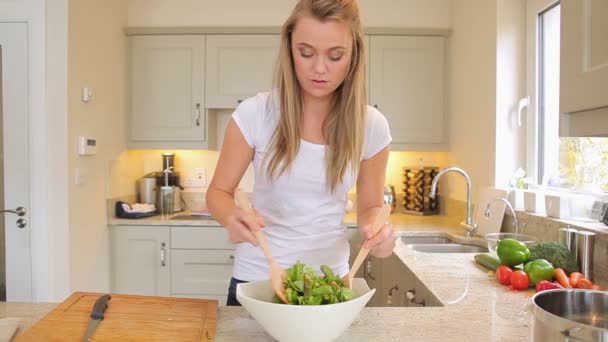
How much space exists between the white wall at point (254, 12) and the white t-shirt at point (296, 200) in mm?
1880

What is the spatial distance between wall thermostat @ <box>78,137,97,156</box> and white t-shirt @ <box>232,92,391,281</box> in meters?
1.47

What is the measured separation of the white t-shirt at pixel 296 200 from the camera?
1152mm

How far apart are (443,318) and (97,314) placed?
69 cm

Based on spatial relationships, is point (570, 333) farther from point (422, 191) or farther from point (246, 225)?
point (422, 191)

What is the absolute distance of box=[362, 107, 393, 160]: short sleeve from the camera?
120 centimetres

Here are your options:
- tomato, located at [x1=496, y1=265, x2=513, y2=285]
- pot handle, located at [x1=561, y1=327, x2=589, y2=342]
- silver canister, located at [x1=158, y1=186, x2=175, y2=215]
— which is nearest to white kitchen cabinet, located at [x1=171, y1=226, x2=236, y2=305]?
silver canister, located at [x1=158, y1=186, x2=175, y2=215]

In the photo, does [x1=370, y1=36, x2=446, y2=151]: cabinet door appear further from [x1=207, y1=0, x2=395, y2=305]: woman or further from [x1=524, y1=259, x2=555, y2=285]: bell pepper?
[x1=207, y1=0, x2=395, y2=305]: woman

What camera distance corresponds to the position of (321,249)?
1.21 meters

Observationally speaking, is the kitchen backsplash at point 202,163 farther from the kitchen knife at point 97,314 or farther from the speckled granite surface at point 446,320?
the kitchen knife at point 97,314

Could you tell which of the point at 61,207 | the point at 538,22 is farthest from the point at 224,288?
the point at 538,22

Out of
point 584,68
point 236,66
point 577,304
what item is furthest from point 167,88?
point 577,304

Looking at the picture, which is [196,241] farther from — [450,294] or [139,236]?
[450,294]

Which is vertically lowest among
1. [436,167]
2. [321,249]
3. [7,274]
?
[7,274]

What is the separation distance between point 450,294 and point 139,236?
77.3 inches
